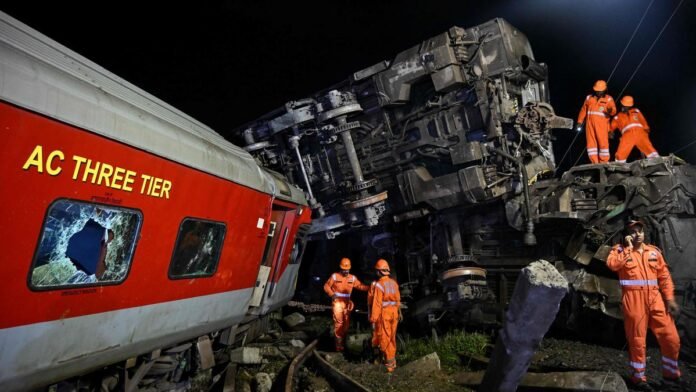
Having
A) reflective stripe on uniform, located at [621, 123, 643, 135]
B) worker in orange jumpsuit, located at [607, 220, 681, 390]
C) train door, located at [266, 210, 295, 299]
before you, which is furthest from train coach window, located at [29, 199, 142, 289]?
reflective stripe on uniform, located at [621, 123, 643, 135]

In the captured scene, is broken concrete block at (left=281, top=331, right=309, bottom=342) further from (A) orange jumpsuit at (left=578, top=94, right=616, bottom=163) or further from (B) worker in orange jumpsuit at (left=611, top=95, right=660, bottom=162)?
(B) worker in orange jumpsuit at (left=611, top=95, right=660, bottom=162)

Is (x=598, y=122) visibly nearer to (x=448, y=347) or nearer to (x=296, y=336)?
(x=448, y=347)

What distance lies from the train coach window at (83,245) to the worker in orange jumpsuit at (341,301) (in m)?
4.06

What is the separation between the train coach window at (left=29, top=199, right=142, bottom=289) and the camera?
2.59 meters

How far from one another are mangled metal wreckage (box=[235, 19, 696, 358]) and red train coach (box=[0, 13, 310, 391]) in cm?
411

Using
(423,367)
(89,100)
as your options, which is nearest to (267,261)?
(423,367)

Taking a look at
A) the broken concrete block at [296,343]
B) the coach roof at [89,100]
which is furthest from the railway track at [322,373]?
the coach roof at [89,100]

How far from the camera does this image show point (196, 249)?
13.5 ft

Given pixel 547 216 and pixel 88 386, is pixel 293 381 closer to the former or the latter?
pixel 88 386

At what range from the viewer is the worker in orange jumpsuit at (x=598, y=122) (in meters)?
7.56

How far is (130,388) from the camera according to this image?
3686mm

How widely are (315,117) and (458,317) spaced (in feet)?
16.5

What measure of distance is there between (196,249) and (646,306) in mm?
5079

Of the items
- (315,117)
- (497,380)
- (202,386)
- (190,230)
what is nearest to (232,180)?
(190,230)
